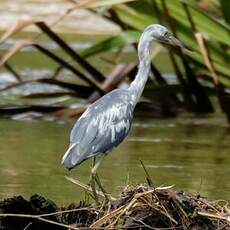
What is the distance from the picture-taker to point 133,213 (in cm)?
629

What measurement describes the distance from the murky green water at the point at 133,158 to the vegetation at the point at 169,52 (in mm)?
290

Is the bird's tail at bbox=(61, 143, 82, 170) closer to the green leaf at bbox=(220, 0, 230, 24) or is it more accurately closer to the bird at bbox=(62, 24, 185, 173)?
the bird at bbox=(62, 24, 185, 173)

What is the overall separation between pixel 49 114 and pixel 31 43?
1.02 meters

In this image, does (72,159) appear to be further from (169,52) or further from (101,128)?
(169,52)

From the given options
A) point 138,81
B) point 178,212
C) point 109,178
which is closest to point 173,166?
point 109,178

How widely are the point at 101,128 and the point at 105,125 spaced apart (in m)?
0.04

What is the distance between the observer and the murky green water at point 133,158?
833 centimetres

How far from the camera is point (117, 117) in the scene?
281 inches

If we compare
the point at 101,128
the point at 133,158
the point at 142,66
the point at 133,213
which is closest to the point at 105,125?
the point at 101,128

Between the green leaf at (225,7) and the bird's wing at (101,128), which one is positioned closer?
the bird's wing at (101,128)

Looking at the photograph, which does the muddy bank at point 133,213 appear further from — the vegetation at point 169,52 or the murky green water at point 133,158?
the vegetation at point 169,52

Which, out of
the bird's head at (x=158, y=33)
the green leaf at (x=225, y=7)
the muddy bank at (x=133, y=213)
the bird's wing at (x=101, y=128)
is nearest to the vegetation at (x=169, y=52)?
the green leaf at (x=225, y=7)

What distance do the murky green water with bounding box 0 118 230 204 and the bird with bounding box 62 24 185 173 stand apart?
62cm

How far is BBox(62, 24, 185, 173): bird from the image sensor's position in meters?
6.74
